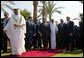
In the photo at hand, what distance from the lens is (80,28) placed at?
62.0 feet

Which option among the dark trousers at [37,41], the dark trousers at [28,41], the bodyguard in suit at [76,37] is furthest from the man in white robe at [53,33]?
the dark trousers at [28,41]

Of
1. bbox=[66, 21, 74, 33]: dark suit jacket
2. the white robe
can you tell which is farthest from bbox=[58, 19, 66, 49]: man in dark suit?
bbox=[66, 21, 74, 33]: dark suit jacket

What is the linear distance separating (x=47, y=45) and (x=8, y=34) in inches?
160

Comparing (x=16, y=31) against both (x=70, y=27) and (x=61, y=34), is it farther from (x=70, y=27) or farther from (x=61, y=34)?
(x=61, y=34)

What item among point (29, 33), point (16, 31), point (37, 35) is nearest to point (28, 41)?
point (29, 33)

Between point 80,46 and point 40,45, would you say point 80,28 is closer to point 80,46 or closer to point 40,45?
point 80,46

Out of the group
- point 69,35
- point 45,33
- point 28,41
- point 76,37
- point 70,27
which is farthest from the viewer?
point 45,33

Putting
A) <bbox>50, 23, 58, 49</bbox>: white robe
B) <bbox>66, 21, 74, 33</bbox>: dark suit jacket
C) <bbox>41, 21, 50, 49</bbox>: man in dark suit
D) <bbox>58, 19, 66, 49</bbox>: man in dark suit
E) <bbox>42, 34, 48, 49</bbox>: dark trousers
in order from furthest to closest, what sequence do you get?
<bbox>50, 23, 58, 49</bbox>: white robe
<bbox>42, 34, 48, 49</bbox>: dark trousers
<bbox>41, 21, 50, 49</bbox>: man in dark suit
<bbox>58, 19, 66, 49</bbox>: man in dark suit
<bbox>66, 21, 74, 33</bbox>: dark suit jacket

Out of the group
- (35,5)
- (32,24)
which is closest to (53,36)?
(32,24)

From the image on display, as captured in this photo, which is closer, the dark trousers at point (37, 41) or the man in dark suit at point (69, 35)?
the man in dark suit at point (69, 35)

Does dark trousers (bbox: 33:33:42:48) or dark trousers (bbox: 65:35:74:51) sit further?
dark trousers (bbox: 33:33:42:48)

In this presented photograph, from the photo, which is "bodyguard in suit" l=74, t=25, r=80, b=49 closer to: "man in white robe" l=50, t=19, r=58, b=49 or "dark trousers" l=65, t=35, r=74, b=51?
"dark trousers" l=65, t=35, r=74, b=51

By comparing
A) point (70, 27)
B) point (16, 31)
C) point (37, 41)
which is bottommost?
point (37, 41)

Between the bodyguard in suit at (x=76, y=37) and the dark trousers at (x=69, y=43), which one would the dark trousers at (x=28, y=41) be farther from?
the bodyguard in suit at (x=76, y=37)
